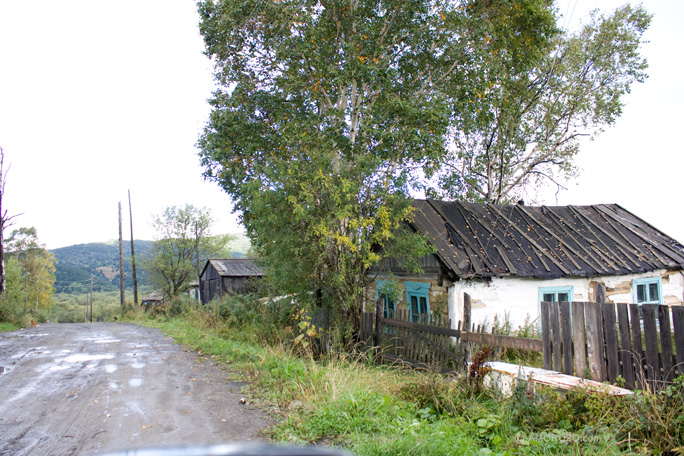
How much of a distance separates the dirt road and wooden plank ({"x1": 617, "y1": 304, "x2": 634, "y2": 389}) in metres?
4.71

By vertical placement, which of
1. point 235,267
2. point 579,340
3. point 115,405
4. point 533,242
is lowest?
point 115,405

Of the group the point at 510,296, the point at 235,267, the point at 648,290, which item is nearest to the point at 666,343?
the point at 510,296

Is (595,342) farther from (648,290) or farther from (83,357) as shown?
(83,357)

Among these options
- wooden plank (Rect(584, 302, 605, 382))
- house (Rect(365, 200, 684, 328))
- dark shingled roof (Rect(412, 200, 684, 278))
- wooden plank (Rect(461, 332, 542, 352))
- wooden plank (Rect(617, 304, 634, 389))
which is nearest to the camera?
wooden plank (Rect(617, 304, 634, 389))

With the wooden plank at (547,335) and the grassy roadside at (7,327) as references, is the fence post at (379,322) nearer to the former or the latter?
the wooden plank at (547,335)

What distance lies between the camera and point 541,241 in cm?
1423

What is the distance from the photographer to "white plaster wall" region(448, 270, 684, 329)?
1155 centimetres

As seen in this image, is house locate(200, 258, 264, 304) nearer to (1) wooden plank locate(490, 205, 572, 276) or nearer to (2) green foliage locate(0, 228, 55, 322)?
(1) wooden plank locate(490, 205, 572, 276)

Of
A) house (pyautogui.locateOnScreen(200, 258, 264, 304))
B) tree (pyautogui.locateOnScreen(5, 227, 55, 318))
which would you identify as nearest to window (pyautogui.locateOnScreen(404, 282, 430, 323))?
house (pyautogui.locateOnScreen(200, 258, 264, 304))

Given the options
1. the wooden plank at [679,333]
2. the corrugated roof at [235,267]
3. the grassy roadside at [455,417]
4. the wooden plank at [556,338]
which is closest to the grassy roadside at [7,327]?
the corrugated roof at [235,267]

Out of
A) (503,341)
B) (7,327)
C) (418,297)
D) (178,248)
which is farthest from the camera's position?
(178,248)

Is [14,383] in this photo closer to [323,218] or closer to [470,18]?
[323,218]

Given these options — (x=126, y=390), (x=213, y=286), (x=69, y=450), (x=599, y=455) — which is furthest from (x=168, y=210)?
(x=599, y=455)

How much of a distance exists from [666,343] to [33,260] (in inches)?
2550
